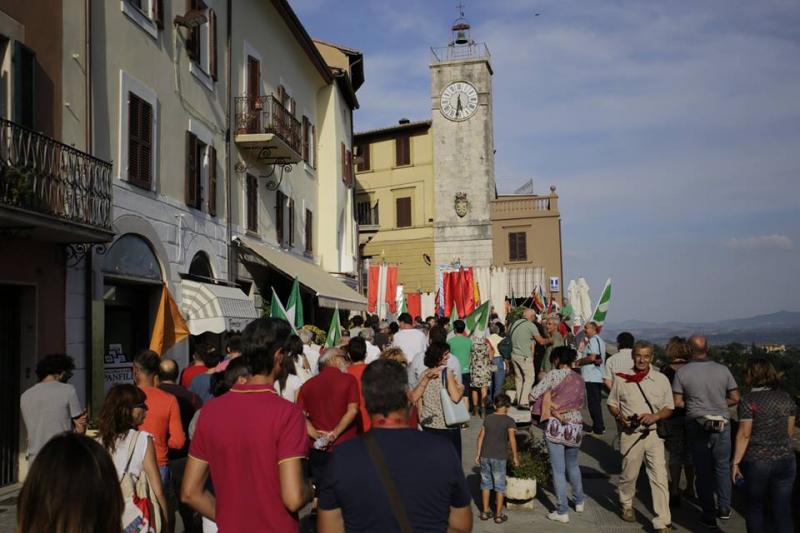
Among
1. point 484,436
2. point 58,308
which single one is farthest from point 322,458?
point 58,308

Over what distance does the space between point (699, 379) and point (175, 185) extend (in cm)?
1066

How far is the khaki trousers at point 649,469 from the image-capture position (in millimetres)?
7312

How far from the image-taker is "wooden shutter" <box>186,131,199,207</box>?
49.8 feet

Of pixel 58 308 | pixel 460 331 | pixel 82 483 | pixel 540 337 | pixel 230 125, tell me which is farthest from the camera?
pixel 230 125

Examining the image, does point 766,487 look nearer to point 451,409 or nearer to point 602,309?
point 451,409

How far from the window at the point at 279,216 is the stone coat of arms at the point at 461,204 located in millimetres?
21030

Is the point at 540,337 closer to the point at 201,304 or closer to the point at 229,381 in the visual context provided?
the point at 201,304

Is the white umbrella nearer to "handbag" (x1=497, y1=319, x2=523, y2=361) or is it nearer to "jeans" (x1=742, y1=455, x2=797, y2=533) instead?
"handbag" (x1=497, y1=319, x2=523, y2=361)

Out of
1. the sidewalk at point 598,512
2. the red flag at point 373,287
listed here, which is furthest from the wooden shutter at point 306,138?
the sidewalk at point 598,512

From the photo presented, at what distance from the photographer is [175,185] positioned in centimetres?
1469

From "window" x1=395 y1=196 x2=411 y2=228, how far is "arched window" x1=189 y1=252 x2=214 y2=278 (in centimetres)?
2731

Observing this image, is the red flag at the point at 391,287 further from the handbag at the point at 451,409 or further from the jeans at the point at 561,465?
the jeans at the point at 561,465

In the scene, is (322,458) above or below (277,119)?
below

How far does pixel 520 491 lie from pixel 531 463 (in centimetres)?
38
